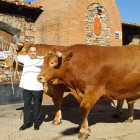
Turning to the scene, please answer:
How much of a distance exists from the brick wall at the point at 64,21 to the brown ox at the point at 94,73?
395 cm

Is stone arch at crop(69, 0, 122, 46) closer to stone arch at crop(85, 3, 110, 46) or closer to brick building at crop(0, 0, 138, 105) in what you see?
brick building at crop(0, 0, 138, 105)

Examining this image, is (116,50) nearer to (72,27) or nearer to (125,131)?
(125,131)

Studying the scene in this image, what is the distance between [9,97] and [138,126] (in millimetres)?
4982

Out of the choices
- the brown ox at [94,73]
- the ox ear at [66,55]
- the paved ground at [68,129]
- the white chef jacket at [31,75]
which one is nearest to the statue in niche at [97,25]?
the paved ground at [68,129]

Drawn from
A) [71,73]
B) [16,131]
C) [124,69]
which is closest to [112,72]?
[124,69]

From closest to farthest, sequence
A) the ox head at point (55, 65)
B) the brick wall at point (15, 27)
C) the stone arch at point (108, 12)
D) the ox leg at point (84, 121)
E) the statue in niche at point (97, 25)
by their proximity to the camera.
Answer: the ox leg at point (84, 121), the ox head at point (55, 65), the brick wall at point (15, 27), the stone arch at point (108, 12), the statue in niche at point (97, 25)

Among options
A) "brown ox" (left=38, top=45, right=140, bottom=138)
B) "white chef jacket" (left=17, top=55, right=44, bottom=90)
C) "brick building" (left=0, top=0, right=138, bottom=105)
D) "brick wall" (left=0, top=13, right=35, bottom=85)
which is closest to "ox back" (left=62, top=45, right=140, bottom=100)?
"brown ox" (left=38, top=45, right=140, bottom=138)

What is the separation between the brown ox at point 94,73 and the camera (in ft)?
13.0

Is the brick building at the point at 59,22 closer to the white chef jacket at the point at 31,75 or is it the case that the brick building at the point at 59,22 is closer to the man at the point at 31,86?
the man at the point at 31,86

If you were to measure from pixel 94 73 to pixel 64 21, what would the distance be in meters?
4.63

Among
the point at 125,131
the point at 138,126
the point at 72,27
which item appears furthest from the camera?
the point at 72,27

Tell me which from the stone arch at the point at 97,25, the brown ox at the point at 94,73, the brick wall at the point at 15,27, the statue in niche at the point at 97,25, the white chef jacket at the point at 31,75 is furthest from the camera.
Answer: the statue in niche at the point at 97,25

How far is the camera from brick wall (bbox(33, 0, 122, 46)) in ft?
26.5

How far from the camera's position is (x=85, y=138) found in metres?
3.86
